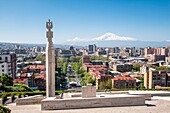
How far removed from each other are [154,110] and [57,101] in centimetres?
670

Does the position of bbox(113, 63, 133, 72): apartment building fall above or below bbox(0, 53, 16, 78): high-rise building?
below

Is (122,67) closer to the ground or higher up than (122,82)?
higher up

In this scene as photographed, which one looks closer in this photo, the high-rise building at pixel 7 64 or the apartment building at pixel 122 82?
the apartment building at pixel 122 82

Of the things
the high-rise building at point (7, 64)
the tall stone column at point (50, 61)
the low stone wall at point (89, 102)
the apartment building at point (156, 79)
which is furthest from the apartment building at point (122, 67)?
the low stone wall at point (89, 102)

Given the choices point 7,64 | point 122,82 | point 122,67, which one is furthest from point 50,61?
point 122,67

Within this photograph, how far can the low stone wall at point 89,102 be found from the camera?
1672cm

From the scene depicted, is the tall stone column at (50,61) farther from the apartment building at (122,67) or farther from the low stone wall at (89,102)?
the apartment building at (122,67)

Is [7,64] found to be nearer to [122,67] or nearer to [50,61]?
[50,61]

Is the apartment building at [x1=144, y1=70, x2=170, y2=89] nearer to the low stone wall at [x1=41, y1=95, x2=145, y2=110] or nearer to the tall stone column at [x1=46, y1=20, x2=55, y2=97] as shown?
the low stone wall at [x1=41, y1=95, x2=145, y2=110]

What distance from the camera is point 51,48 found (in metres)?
19.1

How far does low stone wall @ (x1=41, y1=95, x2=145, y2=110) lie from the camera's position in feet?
54.9

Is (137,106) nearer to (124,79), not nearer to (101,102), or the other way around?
(101,102)

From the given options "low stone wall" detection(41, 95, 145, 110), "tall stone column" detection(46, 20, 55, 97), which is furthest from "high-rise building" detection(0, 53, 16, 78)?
"low stone wall" detection(41, 95, 145, 110)

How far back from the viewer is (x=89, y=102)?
17.3 m
